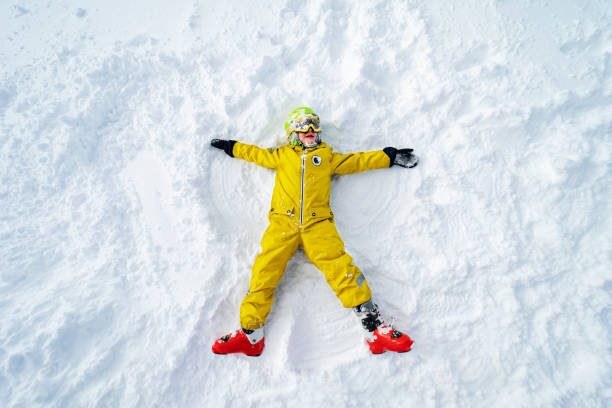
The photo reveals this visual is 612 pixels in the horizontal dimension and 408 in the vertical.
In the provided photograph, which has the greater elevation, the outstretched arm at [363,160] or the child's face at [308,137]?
the child's face at [308,137]

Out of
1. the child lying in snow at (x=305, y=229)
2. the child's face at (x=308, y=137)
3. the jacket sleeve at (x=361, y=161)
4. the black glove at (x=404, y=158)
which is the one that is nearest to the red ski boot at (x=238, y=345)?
the child lying in snow at (x=305, y=229)

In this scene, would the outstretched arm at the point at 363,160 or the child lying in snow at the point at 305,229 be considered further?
the outstretched arm at the point at 363,160

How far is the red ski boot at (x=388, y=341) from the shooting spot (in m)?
2.59

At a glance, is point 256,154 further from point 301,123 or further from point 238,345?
point 238,345

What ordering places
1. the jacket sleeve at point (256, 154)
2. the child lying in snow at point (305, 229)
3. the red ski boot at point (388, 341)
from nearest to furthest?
1. the red ski boot at point (388, 341)
2. the child lying in snow at point (305, 229)
3. the jacket sleeve at point (256, 154)

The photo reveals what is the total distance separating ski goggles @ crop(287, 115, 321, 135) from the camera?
3.14 meters

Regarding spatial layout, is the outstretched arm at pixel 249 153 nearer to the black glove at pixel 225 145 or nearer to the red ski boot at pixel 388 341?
the black glove at pixel 225 145

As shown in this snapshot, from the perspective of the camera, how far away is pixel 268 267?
9.29ft

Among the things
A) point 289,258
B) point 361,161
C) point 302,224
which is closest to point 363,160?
point 361,161

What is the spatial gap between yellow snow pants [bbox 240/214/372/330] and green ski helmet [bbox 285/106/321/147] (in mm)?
849

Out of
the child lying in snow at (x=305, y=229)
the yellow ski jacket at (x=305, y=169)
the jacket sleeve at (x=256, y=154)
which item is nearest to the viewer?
the child lying in snow at (x=305, y=229)

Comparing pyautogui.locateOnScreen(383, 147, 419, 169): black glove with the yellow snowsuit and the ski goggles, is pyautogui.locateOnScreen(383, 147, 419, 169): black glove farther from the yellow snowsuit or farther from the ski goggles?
the ski goggles

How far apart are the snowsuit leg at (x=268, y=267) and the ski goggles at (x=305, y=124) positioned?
929mm

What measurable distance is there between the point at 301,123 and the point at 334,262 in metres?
1.45
